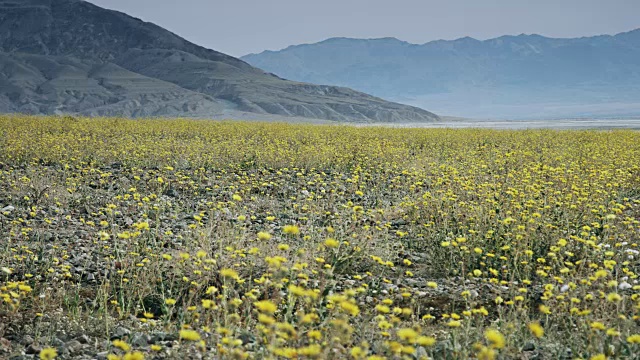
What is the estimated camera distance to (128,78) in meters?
113

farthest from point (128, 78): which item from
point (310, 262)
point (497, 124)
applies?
point (310, 262)

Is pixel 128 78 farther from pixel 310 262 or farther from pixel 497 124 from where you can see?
pixel 310 262

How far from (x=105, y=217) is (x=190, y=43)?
513 ft

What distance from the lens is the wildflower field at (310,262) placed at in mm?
3857

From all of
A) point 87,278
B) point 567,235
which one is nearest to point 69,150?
point 87,278

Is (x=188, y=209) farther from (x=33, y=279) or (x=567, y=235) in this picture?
(x=567, y=235)

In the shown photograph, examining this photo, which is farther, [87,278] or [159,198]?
[159,198]

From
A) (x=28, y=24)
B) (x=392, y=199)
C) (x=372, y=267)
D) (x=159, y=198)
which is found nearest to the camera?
(x=372, y=267)

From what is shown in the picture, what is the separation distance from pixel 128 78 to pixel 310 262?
114808mm

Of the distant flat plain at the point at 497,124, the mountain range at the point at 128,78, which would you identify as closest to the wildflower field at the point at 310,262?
the distant flat plain at the point at 497,124

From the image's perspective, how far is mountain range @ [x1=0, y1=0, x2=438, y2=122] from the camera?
9625cm

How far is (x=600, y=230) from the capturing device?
726 centimetres

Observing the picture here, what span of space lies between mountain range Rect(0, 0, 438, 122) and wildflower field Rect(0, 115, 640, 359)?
80639 mm

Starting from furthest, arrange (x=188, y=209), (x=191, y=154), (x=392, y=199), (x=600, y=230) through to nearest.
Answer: (x=191, y=154), (x=392, y=199), (x=188, y=209), (x=600, y=230)
